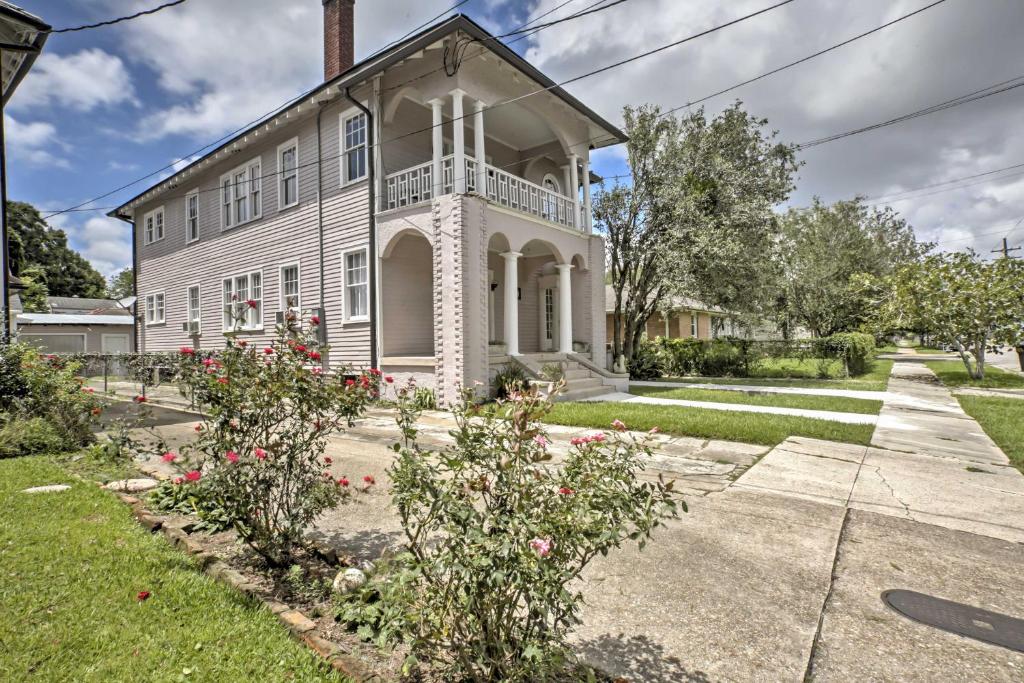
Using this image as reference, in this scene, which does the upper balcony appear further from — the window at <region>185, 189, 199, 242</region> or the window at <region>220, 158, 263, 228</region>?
the window at <region>185, 189, 199, 242</region>

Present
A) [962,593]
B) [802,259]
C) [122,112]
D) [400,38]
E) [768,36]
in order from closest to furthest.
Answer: [962,593], [768,36], [400,38], [122,112], [802,259]

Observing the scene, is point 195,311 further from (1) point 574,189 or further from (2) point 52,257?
(2) point 52,257

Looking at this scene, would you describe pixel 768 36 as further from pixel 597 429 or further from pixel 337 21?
pixel 337 21

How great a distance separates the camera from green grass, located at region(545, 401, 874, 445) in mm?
7566

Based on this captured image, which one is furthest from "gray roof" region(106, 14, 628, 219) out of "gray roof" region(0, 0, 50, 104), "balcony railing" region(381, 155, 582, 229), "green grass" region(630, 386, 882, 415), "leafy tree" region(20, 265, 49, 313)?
"leafy tree" region(20, 265, 49, 313)

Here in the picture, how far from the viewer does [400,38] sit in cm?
966

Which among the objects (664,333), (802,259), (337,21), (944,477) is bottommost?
(944,477)

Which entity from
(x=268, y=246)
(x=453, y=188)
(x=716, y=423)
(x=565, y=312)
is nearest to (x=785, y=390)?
(x=565, y=312)

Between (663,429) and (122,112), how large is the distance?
1551 centimetres

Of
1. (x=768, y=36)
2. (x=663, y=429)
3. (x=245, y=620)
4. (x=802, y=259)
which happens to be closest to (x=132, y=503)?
(x=245, y=620)

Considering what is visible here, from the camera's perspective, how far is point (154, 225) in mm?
20734

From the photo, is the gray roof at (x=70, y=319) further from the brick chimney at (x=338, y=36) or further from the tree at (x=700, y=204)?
the tree at (x=700, y=204)

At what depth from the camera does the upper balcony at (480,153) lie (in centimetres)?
1127

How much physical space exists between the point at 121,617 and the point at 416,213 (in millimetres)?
9965
